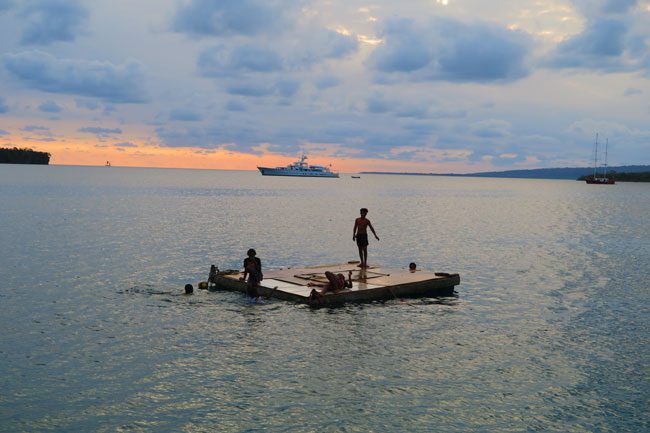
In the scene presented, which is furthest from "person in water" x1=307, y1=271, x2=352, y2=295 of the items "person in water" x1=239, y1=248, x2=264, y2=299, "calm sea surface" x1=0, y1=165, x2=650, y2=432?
"person in water" x1=239, y1=248, x2=264, y2=299

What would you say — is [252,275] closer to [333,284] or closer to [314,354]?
[333,284]

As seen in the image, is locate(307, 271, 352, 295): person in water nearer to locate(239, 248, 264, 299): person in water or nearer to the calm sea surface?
the calm sea surface

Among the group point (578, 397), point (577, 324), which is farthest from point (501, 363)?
point (577, 324)

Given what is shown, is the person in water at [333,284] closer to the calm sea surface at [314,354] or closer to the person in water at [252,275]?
the calm sea surface at [314,354]

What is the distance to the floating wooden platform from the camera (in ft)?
76.4

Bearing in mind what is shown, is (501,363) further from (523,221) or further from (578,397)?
(523,221)

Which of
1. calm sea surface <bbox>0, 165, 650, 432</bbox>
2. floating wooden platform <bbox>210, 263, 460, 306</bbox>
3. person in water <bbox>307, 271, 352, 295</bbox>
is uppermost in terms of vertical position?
person in water <bbox>307, 271, 352, 295</bbox>

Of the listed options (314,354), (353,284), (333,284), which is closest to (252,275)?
(333,284)

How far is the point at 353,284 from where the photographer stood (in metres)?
25.0

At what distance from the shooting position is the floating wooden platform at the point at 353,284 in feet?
76.4

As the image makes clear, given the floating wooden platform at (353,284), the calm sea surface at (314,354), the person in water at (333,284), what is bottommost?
the calm sea surface at (314,354)

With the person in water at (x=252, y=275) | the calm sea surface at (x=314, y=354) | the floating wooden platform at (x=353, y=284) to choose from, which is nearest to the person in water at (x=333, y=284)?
the floating wooden platform at (x=353, y=284)

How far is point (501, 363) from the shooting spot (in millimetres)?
17219

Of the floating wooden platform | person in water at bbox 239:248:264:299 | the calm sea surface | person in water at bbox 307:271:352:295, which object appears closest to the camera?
the calm sea surface
